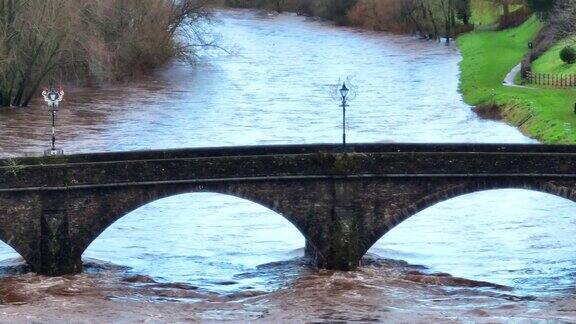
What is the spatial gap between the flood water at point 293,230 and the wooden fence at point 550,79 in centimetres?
447

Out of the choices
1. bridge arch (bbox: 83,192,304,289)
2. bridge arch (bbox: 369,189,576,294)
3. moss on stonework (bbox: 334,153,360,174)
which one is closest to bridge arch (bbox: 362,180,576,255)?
moss on stonework (bbox: 334,153,360,174)

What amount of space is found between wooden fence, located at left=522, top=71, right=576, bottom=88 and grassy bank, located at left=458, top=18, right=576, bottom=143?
5.17 ft

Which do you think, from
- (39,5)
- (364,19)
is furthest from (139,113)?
(364,19)

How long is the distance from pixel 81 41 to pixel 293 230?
33962 mm

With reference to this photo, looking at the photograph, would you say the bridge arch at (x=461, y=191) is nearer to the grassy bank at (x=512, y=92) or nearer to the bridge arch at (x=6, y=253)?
the bridge arch at (x=6, y=253)

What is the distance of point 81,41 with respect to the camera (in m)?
72.9

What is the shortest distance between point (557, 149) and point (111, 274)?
1362 centimetres

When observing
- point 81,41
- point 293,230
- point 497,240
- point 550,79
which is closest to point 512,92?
point 550,79

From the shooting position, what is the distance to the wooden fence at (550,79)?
70250mm

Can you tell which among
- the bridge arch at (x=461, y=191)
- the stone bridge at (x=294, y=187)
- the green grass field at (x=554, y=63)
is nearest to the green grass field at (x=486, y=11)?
the green grass field at (x=554, y=63)

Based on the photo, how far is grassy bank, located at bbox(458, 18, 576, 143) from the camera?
59.6 metres

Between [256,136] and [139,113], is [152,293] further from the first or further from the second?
[139,113]

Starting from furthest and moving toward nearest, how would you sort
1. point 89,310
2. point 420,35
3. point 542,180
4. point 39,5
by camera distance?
point 420,35 < point 39,5 < point 542,180 < point 89,310

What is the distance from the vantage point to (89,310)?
107ft
